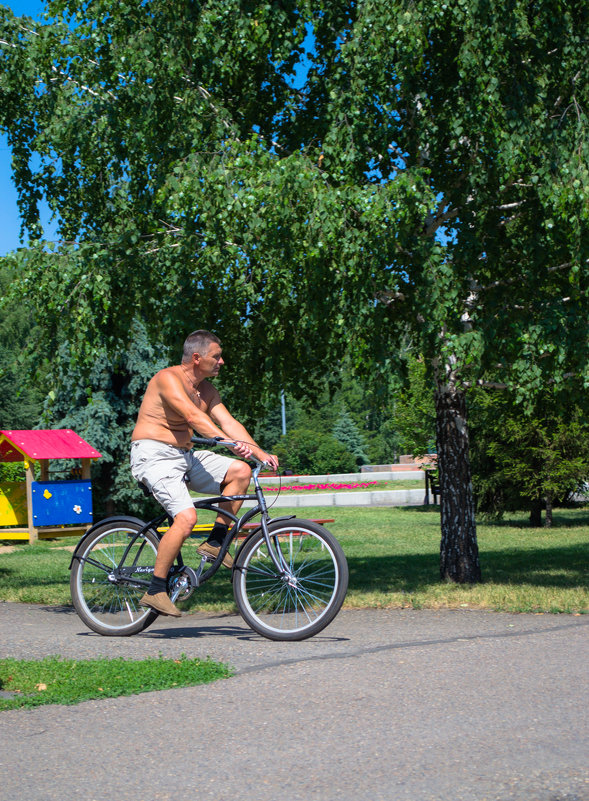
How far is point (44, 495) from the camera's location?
68.7ft

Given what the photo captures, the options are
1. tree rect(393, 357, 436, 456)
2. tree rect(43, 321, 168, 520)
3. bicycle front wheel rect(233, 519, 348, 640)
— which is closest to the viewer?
bicycle front wheel rect(233, 519, 348, 640)

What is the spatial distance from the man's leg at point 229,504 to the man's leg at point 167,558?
0.56 ft

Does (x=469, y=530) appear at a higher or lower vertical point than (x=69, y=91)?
lower

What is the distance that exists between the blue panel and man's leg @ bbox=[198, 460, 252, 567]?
1504 centimetres

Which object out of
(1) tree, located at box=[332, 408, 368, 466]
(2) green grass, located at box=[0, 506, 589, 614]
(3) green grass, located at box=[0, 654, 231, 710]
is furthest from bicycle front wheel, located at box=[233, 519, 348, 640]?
(1) tree, located at box=[332, 408, 368, 466]

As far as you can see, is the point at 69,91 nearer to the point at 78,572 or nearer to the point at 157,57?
the point at 157,57

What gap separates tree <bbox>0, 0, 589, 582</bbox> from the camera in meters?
8.36

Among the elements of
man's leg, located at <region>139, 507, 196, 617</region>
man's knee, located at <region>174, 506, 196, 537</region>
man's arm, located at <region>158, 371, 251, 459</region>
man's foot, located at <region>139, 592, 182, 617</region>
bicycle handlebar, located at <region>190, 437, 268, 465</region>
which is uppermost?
man's arm, located at <region>158, 371, 251, 459</region>

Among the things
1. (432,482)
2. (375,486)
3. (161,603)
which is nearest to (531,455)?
(432,482)

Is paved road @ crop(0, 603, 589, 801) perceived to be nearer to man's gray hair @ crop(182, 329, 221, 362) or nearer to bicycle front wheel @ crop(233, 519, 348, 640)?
bicycle front wheel @ crop(233, 519, 348, 640)

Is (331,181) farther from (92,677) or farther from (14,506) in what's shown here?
(14,506)

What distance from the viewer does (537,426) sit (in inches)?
879

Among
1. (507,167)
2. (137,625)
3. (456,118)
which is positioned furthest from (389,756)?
(456,118)

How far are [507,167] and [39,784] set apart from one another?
21.2 ft
